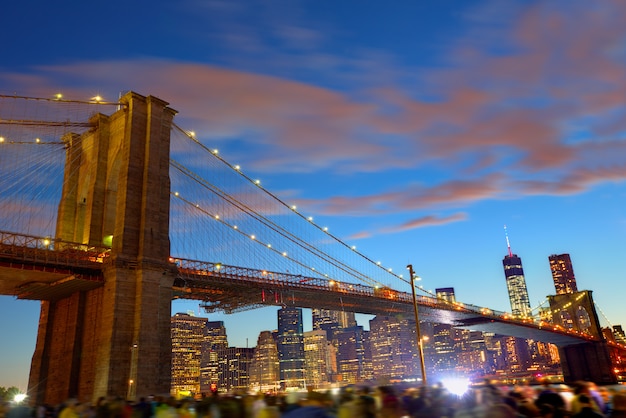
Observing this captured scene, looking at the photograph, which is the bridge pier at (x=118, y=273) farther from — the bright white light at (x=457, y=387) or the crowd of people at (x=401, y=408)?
the bright white light at (x=457, y=387)

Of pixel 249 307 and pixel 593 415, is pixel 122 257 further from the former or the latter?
pixel 593 415

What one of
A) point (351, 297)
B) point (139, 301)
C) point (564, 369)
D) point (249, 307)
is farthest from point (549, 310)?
point (139, 301)

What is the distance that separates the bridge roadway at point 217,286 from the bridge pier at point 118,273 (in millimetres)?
1720

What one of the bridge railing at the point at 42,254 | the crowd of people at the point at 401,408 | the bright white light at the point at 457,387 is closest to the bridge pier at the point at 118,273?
the bridge railing at the point at 42,254

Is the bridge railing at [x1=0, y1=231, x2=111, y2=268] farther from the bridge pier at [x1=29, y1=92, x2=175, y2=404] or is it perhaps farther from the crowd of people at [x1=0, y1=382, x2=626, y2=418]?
the crowd of people at [x1=0, y1=382, x2=626, y2=418]

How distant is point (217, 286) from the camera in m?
46.9

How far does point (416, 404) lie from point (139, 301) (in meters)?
24.9

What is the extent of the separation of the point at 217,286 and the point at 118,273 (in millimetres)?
13614

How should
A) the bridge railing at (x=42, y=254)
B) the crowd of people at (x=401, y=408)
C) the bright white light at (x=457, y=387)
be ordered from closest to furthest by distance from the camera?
the crowd of people at (x=401, y=408) < the bright white light at (x=457, y=387) < the bridge railing at (x=42, y=254)

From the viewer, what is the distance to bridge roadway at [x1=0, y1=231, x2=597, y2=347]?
3350 centimetres

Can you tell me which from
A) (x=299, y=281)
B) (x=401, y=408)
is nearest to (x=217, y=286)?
(x=299, y=281)

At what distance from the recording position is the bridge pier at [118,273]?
3319 centimetres

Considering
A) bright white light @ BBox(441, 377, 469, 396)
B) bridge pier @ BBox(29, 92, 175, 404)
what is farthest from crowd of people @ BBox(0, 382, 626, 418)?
bridge pier @ BBox(29, 92, 175, 404)

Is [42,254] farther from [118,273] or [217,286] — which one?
[217,286]
